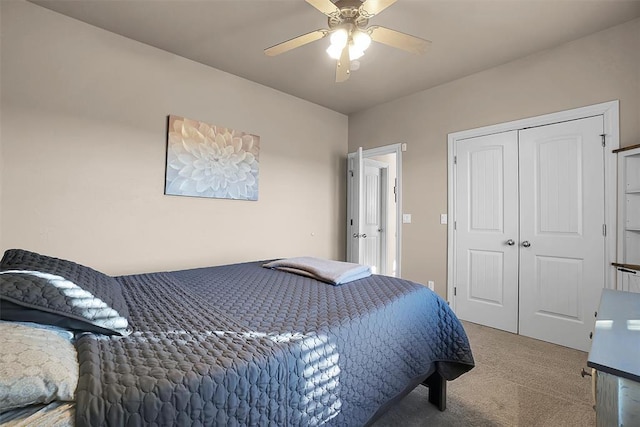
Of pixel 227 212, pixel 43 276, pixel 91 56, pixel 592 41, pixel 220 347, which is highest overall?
pixel 592 41

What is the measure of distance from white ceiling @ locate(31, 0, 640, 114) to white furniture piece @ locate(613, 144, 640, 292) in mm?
1088

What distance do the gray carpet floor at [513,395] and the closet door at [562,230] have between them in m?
0.28

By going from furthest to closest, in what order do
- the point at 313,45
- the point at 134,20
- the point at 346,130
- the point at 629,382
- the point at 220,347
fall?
the point at 346,130
the point at 313,45
the point at 134,20
the point at 220,347
the point at 629,382

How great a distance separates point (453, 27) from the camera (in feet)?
7.70

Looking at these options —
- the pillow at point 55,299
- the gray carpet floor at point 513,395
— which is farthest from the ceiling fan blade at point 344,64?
the gray carpet floor at point 513,395

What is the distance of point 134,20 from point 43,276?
87.4 inches

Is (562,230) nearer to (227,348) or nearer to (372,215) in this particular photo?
(372,215)

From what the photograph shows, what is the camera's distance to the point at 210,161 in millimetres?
2979

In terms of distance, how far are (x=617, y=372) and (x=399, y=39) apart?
1990 millimetres

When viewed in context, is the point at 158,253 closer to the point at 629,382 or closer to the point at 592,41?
the point at 629,382

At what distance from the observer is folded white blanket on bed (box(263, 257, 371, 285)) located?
186 cm

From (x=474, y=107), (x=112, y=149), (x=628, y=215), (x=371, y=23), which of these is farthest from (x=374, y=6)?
(x=628, y=215)

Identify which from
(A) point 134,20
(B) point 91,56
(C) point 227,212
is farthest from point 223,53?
(C) point 227,212

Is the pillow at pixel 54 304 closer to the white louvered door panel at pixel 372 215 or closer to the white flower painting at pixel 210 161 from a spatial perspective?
the white flower painting at pixel 210 161
